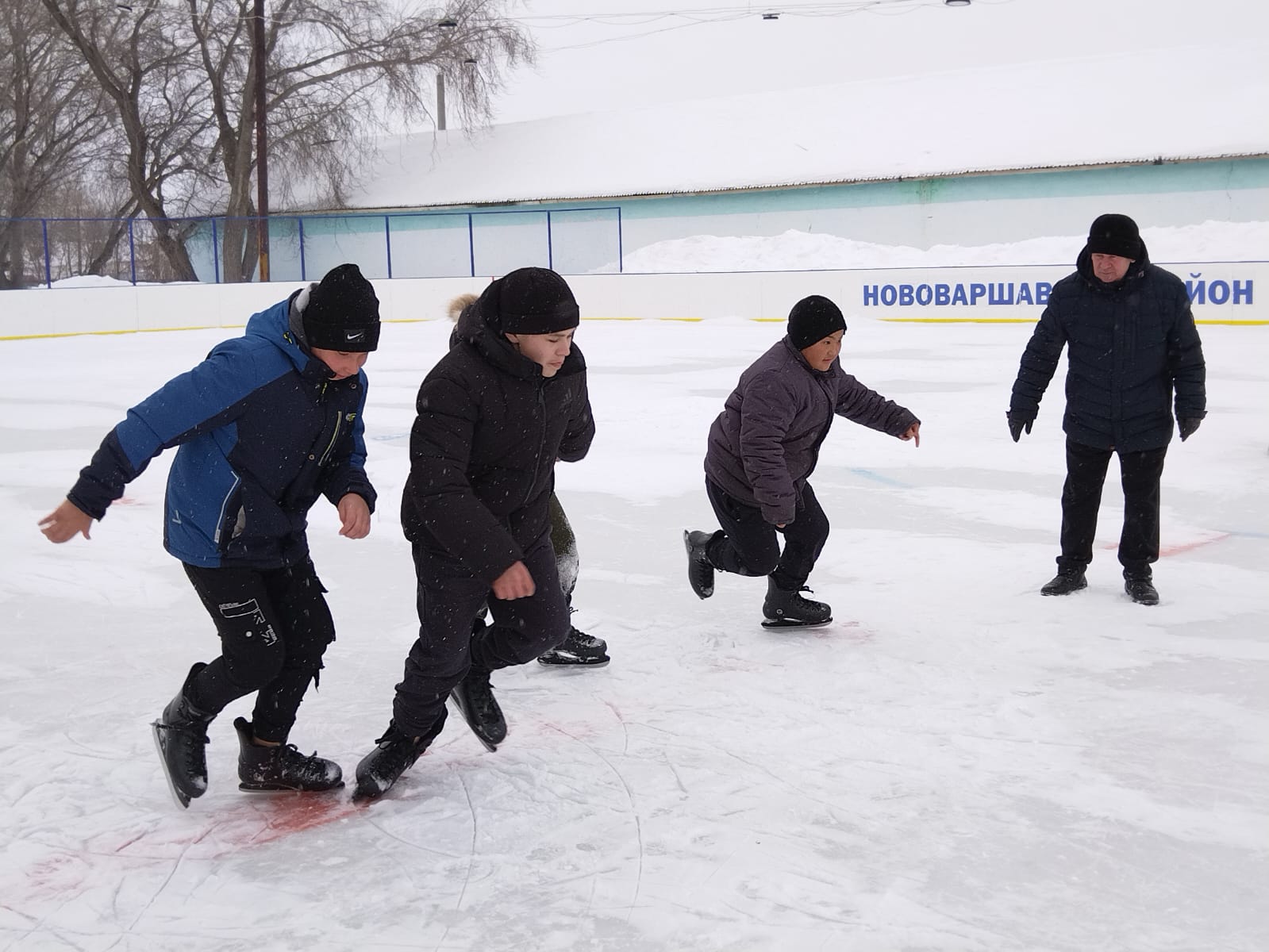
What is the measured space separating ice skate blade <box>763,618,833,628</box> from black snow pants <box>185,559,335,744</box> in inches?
64.1

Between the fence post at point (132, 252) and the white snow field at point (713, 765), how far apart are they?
54.9 ft

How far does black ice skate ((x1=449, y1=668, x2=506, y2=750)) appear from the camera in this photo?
114 inches

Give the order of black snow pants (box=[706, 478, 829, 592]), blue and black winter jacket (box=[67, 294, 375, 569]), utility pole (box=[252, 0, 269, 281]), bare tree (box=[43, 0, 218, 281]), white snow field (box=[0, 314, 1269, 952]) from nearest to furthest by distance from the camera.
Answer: white snow field (box=[0, 314, 1269, 952]) < blue and black winter jacket (box=[67, 294, 375, 569]) < black snow pants (box=[706, 478, 829, 592]) < utility pole (box=[252, 0, 269, 281]) < bare tree (box=[43, 0, 218, 281])

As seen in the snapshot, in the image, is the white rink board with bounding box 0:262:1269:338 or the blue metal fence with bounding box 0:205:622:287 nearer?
the white rink board with bounding box 0:262:1269:338

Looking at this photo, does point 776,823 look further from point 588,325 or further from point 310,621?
point 588,325

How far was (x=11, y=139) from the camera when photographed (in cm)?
3216

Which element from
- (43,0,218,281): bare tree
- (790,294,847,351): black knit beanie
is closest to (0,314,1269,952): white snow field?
(790,294,847,351): black knit beanie

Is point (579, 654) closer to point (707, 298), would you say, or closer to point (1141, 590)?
point (1141, 590)

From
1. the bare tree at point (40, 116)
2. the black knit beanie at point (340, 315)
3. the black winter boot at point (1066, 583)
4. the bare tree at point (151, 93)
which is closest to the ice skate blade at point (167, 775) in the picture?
the black knit beanie at point (340, 315)

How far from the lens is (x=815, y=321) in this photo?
354cm

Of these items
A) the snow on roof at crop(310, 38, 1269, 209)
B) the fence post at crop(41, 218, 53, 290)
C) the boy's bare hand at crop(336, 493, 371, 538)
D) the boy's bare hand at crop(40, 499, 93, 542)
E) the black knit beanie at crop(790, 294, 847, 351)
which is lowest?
the boy's bare hand at crop(336, 493, 371, 538)

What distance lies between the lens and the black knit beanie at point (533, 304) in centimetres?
245

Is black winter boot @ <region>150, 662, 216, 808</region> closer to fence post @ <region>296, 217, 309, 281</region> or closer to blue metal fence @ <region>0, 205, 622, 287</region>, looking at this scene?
blue metal fence @ <region>0, 205, 622, 287</region>

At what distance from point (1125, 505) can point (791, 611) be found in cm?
123
